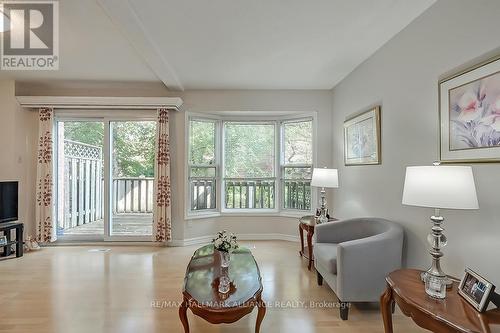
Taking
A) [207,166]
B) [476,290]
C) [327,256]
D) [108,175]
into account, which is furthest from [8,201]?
[476,290]

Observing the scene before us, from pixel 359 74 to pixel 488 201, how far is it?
233 centimetres

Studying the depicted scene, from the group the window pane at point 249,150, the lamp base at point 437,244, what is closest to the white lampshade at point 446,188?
the lamp base at point 437,244

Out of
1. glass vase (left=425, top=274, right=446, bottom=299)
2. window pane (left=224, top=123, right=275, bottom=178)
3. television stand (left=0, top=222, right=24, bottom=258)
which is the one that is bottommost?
television stand (left=0, top=222, right=24, bottom=258)

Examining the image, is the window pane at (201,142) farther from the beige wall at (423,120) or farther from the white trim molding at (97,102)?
the beige wall at (423,120)

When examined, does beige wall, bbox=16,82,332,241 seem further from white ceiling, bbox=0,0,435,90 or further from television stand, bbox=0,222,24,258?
television stand, bbox=0,222,24,258

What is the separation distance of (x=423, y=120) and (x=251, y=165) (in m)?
3.12

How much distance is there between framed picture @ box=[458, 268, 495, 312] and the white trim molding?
4.11 m

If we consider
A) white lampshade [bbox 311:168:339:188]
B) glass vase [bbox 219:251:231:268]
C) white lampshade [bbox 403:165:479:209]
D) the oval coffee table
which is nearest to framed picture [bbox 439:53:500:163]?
white lampshade [bbox 403:165:479:209]

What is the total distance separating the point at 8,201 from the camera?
12.7 feet

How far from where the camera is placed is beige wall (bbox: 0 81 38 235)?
13.6ft

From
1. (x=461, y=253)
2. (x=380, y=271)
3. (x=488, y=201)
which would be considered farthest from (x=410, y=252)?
(x=488, y=201)

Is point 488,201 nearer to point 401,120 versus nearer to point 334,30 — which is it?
point 401,120

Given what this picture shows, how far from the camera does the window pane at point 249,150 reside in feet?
16.5

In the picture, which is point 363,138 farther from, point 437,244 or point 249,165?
point 249,165
